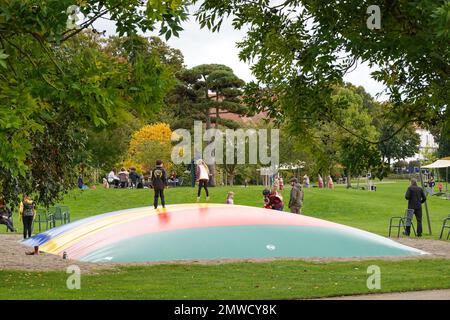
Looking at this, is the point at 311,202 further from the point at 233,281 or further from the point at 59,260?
the point at 233,281

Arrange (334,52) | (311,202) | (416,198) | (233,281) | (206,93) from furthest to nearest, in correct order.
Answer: (206,93) < (311,202) < (416,198) < (233,281) < (334,52)

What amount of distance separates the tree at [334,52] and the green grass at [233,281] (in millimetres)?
3186

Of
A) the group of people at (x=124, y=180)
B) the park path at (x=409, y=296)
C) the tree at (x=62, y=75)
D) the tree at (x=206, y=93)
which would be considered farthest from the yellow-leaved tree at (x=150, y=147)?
the park path at (x=409, y=296)

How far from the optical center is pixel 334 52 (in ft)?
30.7

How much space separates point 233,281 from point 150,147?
48.2m

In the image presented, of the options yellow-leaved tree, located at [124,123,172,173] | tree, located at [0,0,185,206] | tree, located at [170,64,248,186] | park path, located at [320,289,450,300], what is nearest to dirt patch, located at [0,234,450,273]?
park path, located at [320,289,450,300]

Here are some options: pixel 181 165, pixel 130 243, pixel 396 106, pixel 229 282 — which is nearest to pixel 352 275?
pixel 229 282

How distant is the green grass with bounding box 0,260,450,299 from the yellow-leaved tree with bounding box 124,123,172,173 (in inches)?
1777

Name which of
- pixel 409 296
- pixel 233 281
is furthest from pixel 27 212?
pixel 409 296

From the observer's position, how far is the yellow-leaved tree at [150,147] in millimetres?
61125

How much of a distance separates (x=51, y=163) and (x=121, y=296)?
6.77m

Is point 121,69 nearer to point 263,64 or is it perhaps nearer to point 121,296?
point 263,64

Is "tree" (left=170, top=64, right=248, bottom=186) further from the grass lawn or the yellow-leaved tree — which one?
the grass lawn

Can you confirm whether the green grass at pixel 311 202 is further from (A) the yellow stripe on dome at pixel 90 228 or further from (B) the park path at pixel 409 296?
(B) the park path at pixel 409 296
